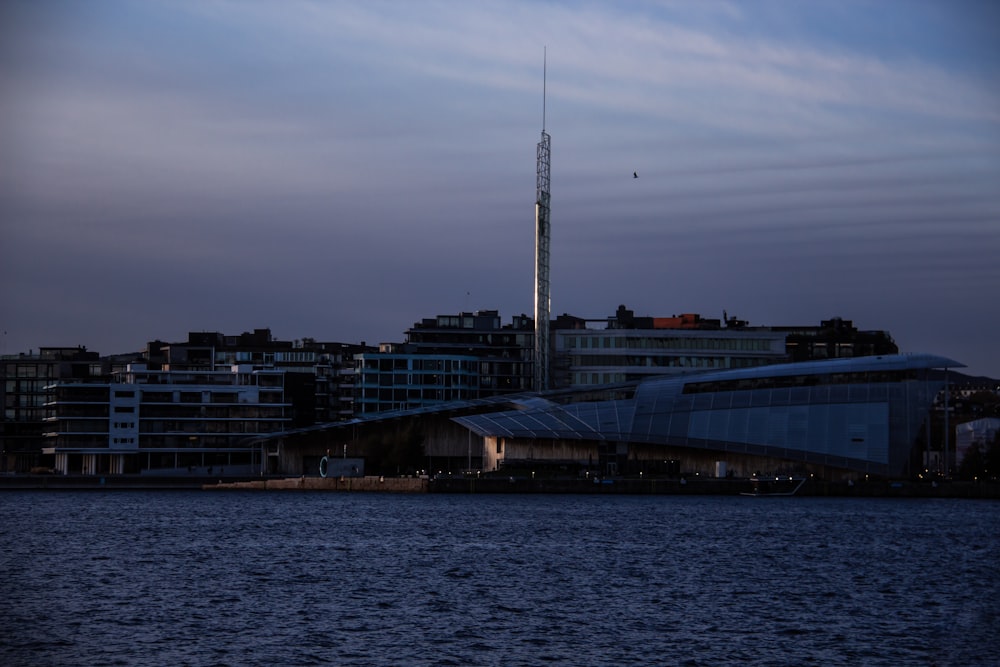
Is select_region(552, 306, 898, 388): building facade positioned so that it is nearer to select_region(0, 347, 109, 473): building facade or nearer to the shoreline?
the shoreline

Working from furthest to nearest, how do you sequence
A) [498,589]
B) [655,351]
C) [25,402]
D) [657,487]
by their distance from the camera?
[25,402] → [655,351] → [657,487] → [498,589]

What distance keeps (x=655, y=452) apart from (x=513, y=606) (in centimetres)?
8808

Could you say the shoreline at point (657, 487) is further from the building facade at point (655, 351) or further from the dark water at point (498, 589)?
the building facade at point (655, 351)

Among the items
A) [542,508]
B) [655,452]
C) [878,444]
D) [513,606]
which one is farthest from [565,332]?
[513,606]

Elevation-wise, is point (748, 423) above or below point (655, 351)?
below

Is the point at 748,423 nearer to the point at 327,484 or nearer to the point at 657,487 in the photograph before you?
the point at 657,487

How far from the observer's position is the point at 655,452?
14112 cm

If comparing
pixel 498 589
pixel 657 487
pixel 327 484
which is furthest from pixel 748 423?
pixel 498 589

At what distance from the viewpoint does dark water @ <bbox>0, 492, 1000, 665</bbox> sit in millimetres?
45062

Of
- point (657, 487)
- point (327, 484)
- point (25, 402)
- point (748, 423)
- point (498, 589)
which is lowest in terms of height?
point (498, 589)

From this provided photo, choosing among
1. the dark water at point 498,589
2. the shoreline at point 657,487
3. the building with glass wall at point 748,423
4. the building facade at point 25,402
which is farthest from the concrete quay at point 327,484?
the building facade at point 25,402

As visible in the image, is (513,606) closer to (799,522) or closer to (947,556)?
(947,556)

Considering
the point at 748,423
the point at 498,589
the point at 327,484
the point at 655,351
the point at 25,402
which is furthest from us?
the point at 25,402

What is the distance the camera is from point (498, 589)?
59188 mm
